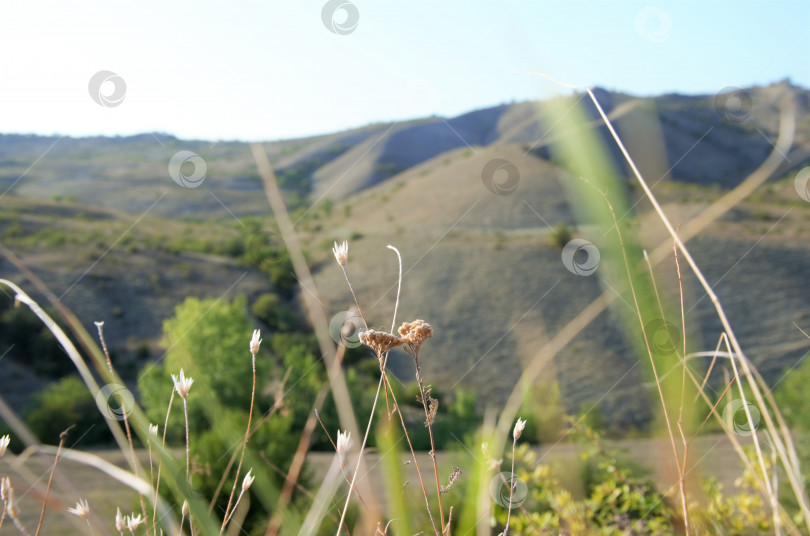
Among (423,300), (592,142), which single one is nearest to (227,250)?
(423,300)

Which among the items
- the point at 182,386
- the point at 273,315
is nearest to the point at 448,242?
the point at 273,315

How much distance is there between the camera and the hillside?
19.9m

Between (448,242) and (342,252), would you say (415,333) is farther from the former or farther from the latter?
(448,242)

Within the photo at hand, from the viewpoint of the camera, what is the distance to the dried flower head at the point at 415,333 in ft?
2.01

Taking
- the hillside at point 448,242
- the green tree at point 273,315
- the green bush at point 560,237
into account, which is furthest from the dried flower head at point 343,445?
the green bush at point 560,237

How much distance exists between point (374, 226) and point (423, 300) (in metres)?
12.1

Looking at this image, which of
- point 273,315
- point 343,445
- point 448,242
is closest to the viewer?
point 343,445

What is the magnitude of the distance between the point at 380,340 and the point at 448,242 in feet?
93.3

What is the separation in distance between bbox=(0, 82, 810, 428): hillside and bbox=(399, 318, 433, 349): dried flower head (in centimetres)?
540

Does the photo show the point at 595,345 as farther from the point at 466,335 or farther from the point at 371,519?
the point at 371,519

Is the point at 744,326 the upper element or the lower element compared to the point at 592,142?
lower

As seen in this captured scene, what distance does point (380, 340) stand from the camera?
0.62m

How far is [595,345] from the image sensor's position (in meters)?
20.3

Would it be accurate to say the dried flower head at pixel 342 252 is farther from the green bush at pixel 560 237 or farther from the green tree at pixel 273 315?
the green bush at pixel 560 237
